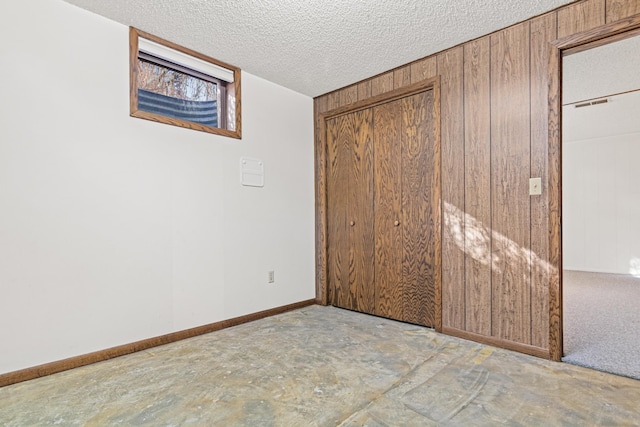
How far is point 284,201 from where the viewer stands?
11.3 ft

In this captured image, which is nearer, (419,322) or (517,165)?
(517,165)

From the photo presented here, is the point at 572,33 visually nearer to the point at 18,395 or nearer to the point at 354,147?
the point at 354,147

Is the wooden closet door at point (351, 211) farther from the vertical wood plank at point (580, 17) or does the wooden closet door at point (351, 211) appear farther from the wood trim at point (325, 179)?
the vertical wood plank at point (580, 17)

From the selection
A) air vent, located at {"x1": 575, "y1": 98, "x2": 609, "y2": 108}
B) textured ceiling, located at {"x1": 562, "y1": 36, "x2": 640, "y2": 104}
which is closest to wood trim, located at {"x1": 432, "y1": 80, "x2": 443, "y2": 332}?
textured ceiling, located at {"x1": 562, "y1": 36, "x2": 640, "y2": 104}

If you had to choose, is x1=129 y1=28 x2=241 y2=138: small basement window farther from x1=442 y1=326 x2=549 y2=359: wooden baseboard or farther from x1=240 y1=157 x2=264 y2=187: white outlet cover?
x1=442 y1=326 x2=549 y2=359: wooden baseboard

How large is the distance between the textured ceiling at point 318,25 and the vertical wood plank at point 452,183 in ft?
0.71

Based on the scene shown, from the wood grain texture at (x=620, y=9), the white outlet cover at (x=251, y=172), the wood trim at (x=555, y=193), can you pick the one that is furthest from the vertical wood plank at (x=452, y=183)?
the white outlet cover at (x=251, y=172)

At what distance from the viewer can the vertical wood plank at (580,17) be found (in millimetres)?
2023

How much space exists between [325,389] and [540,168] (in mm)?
1963

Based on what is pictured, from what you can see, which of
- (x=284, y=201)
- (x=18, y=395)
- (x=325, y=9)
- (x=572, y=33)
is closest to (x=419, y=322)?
(x=284, y=201)

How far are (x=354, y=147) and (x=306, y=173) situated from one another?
1.98 feet

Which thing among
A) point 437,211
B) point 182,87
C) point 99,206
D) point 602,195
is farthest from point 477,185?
point 602,195

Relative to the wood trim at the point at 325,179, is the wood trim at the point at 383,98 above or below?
above

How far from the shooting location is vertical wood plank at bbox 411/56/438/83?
2.78 m
